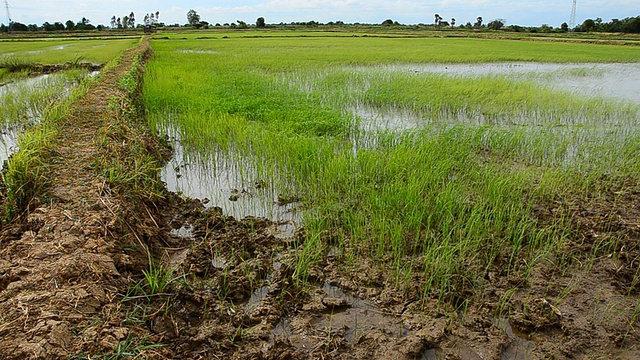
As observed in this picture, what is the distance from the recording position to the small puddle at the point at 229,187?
3.68 m

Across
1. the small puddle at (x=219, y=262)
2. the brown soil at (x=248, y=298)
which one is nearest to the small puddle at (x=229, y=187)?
the brown soil at (x=248, y=298)

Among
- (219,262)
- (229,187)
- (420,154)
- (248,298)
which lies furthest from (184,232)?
(420,154)

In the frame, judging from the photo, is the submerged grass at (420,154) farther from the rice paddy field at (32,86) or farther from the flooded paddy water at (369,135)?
the rice paddy field at (32,86)

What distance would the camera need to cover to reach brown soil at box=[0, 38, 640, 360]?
1890 mm

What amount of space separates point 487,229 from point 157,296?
238 cm

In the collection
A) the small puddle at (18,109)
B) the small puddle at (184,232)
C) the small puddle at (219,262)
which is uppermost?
the small puddle at (18,109)

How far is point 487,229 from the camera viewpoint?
→ 3102 millimetres

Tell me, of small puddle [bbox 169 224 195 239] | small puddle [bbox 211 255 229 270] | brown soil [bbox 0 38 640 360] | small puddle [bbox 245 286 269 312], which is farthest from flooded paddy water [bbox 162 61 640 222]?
small puddle [bbox 245 286 269 312]

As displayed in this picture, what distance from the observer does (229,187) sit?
13.9 ft

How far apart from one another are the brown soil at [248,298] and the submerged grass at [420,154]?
17 centimetres

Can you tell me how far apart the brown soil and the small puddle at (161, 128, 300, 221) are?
1.14 ft

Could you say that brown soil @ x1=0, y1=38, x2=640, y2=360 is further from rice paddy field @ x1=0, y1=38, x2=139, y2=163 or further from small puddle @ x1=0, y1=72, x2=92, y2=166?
rice paddy field @ x1=0, y1=38, x2=139, y2=163

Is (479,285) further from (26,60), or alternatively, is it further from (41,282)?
(26,60)

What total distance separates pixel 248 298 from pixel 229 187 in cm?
192
